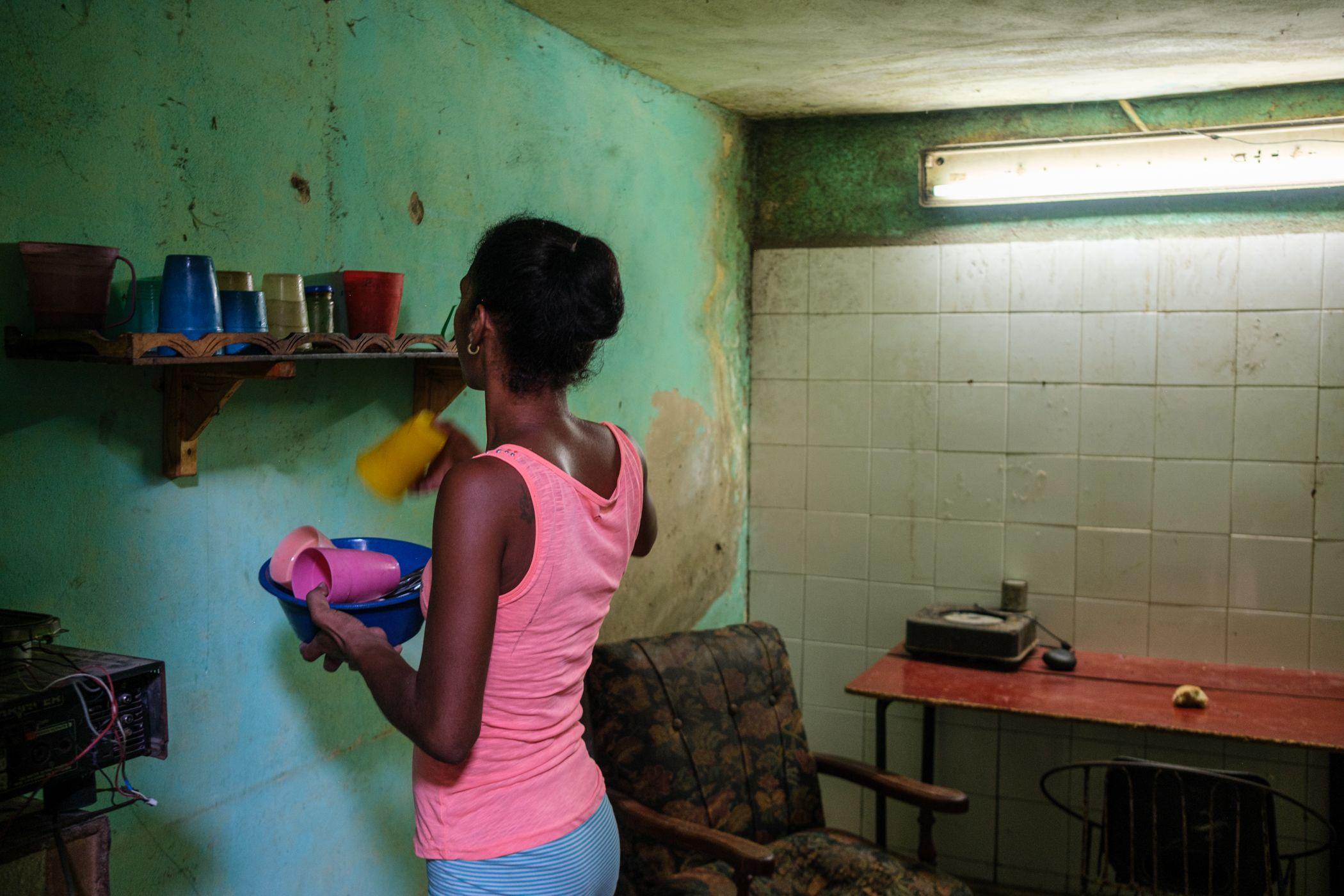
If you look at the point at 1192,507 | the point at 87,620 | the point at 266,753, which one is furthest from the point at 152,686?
the point at 1192,507

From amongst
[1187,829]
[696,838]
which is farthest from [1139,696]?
[696,838]

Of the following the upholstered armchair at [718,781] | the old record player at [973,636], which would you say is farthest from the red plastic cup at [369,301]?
the old record player at [973,636]

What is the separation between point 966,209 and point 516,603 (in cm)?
262

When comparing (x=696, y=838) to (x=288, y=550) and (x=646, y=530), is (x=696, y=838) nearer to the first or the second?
(x=646, y=530)

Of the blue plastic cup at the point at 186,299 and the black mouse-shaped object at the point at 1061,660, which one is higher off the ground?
the blue plastic cup at the point at 186,299

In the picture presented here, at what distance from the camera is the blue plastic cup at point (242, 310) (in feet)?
4.96

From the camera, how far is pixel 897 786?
2547 millimetres

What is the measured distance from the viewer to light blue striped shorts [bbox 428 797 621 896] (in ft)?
4.39

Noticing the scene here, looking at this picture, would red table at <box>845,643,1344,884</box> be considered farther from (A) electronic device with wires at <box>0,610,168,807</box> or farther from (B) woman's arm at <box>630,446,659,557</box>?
(A) electronic device with wires at <box>0,610,168,807</box>

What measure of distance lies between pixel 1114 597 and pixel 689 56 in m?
2.08

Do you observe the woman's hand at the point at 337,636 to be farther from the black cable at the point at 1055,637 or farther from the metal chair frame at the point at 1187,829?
the black cable at the point at 1055,637

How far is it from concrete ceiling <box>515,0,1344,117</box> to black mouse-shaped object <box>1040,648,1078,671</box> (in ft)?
5.43

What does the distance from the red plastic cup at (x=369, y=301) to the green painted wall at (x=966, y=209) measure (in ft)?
6.97

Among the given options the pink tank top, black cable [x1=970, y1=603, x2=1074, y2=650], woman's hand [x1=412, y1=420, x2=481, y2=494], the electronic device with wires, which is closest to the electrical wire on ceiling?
black cable [x1=970, y1=603, x2=1074, y2=650]
